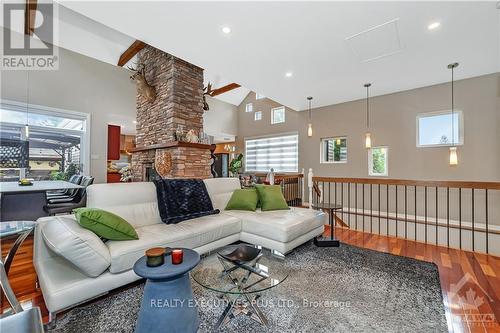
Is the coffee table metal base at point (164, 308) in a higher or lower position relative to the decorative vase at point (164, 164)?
lower

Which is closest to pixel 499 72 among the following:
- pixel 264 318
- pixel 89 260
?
pixel 264 318

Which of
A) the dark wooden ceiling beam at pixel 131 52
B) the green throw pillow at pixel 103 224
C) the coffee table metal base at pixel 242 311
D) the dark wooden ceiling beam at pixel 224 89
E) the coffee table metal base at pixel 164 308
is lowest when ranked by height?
the coffee table metal base at pixel 242 311

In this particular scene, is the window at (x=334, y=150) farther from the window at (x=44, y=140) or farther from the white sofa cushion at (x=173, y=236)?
the window at (x=44, y=140)

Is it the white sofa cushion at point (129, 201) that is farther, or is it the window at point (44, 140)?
the window at point (44, 140)

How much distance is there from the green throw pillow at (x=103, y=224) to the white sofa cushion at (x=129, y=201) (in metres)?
0.38

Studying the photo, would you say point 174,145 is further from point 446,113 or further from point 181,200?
point 446,113

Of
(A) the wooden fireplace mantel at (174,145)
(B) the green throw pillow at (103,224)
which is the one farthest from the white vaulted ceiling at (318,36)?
(B) the green throw pillow at (103,224)

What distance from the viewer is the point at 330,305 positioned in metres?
1.77

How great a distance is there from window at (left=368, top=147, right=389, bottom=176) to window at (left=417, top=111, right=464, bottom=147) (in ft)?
2.26

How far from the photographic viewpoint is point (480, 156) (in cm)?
411

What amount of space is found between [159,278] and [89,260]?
0.80m

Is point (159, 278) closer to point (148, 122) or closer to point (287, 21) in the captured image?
point (287, 21)

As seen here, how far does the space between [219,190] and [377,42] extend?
3040 millimetres

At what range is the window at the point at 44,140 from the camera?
14.8ft
